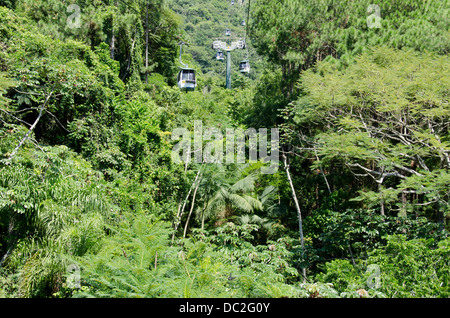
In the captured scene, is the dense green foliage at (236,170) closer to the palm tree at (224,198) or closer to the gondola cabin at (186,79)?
the palm tree at (224,198)

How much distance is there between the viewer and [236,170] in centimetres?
1241

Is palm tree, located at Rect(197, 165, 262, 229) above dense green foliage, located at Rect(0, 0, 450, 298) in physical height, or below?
below

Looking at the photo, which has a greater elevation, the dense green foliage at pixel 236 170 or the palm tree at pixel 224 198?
the dense green foliage at pixel 236 170

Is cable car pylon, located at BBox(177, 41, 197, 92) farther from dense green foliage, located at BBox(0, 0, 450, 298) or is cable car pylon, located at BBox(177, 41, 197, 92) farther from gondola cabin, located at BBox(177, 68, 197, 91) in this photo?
dense green foliage, located at BBox(0, 0, 450, 298)

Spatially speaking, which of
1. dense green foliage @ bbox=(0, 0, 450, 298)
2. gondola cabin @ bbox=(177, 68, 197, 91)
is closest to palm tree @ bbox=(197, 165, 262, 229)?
dense green foliage @ bbox=(0, 0, 450, 298)

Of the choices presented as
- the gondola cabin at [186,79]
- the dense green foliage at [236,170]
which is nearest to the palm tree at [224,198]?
the dense green foliage at [236,170]

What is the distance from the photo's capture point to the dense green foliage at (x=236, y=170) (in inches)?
167

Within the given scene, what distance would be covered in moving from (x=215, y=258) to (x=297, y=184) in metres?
7.25

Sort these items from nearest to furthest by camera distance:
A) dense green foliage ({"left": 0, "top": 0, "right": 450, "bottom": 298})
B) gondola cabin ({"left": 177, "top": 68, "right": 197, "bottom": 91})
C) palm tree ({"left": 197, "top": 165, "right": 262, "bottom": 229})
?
dense green foliage ({"left": 0, "top": 0, "right": 450, "bottom": 298}), palm tree ({"left": 197, "top": 165, "right": 262, "bottom": 229}), gondola cabin ({"left": 177, "top": 68, "right": 197, "bottom": 91})

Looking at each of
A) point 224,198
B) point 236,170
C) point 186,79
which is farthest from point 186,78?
point 224,198

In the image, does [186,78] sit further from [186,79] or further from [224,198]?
[224,198]

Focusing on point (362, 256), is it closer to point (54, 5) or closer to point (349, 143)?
point (349, 143)

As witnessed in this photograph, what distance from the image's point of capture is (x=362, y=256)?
7.68 meters

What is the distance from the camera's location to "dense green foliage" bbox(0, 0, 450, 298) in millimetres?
4238
